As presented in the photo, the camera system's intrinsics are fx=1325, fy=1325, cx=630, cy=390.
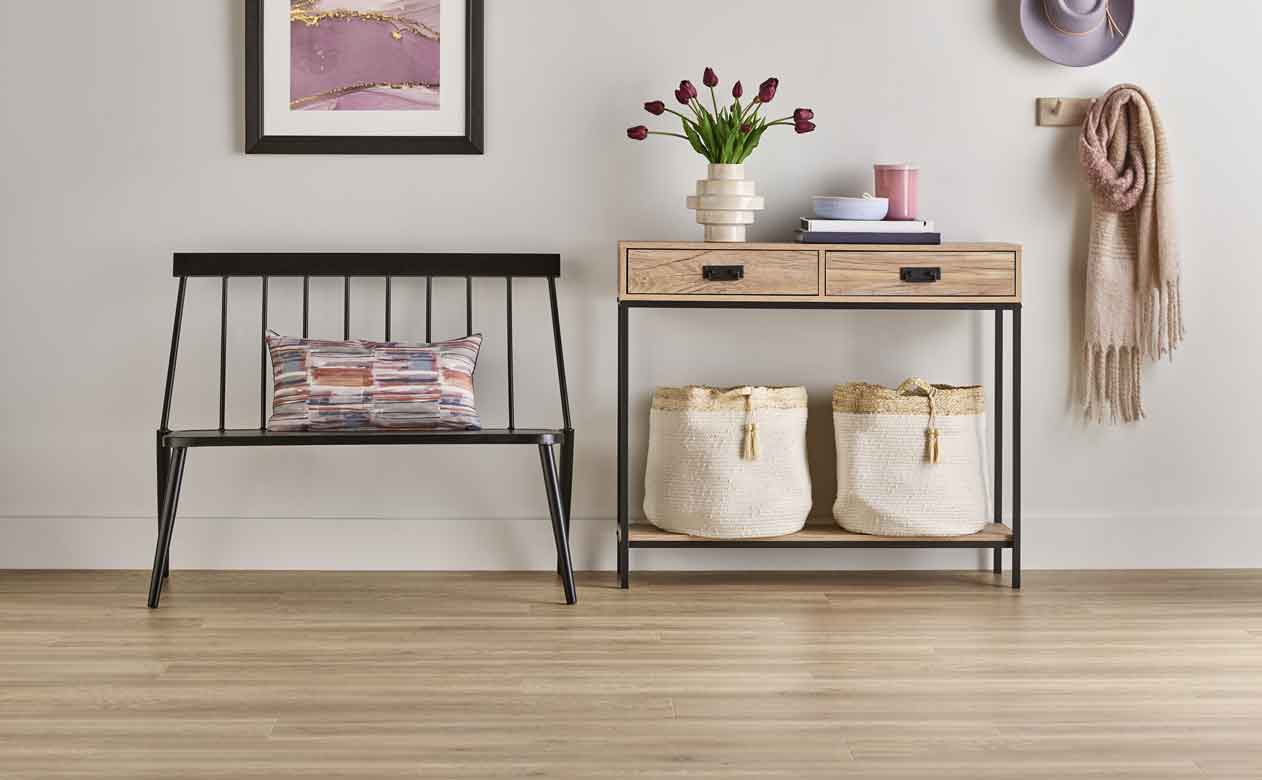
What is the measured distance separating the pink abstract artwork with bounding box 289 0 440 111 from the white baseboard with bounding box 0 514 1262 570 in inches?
39.9

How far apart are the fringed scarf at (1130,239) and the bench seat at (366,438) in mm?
1346

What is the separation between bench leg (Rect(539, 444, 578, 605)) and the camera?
9.27ft

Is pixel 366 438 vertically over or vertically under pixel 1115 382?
under

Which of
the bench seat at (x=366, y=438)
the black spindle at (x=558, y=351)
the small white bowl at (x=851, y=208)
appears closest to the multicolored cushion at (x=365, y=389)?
the bench seat at (x=366, y=438)

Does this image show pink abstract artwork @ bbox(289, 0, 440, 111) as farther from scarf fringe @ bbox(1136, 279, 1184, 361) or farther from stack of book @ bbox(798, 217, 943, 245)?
scarf fringe @ bbox(1136, 279, 1184, 361)

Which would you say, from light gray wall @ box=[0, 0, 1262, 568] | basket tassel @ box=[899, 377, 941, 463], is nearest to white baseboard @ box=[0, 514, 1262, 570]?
light gray wall @ box=[0, 0, 1262, 568]

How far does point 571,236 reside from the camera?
3.21m

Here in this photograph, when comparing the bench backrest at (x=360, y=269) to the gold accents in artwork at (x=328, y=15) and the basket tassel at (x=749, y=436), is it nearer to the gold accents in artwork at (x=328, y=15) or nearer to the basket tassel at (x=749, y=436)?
the basket tassel at (x=749, y=436)

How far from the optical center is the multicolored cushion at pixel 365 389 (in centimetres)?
289

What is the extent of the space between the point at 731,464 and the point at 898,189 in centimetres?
75

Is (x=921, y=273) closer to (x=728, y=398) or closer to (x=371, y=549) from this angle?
(x=728, y=398)

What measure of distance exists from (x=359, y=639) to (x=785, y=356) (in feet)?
4.15

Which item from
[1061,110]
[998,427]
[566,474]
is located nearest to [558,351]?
[566,474]

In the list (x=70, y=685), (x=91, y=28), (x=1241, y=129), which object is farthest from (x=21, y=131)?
(x=1241, y=129)
